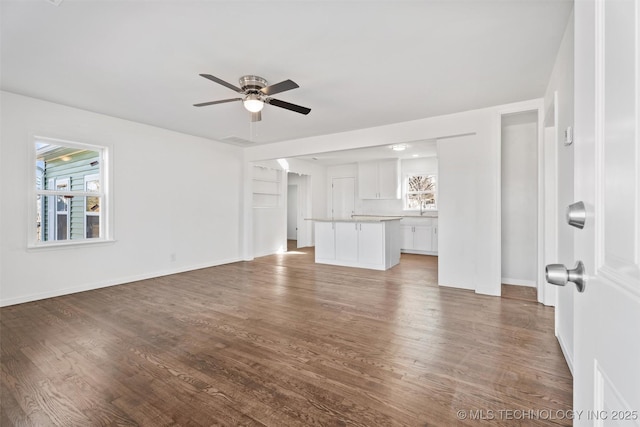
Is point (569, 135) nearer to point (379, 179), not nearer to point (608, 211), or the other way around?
point (608, 211)

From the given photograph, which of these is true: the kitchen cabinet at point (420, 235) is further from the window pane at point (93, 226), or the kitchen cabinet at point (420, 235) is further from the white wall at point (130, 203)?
the window pane at point (93, 226)

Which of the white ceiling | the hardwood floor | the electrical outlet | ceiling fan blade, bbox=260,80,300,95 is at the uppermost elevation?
the white ceiling

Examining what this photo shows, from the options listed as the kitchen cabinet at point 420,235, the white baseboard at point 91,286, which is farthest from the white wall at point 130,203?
the kitchen cabinet at point 420,235

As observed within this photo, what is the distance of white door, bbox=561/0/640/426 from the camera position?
453 millimetres

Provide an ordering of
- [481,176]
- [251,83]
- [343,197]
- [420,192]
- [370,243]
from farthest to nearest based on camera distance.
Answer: [343,197], [420,192], [370,243], [481,176], [251,83]

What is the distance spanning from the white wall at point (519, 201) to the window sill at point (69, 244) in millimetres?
6048

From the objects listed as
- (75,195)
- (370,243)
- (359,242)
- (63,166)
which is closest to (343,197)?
(359,242)

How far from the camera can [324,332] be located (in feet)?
9.10

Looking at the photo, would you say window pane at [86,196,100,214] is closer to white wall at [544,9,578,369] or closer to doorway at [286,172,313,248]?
doorway at [286,172,313,248]

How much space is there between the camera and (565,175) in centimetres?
241

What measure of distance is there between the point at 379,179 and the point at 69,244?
259 inches

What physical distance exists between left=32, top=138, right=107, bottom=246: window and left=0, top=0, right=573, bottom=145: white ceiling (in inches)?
28.8

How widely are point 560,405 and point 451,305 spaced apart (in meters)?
1.82

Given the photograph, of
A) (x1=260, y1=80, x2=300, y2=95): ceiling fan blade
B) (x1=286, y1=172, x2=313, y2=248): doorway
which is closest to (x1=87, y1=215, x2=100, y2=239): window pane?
(x1=260, y1=80, x2=300, y2=95): ceiling fan blade
